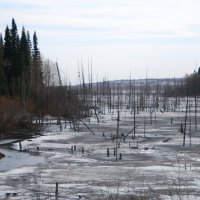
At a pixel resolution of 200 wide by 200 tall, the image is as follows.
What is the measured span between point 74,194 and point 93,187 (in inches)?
54.1

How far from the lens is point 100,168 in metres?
22.8

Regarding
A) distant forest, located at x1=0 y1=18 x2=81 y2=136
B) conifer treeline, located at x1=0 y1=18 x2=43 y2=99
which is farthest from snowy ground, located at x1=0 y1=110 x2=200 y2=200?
conifer treeline, located at x1=0 y1=18 x2=43 y2=99

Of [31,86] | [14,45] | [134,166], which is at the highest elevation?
[14,45]

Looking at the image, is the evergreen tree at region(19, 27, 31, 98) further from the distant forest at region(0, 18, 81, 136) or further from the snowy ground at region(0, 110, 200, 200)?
the snowy ground at region(0, 110, 200, 200)

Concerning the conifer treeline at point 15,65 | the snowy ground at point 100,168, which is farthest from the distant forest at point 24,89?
the snowy ground at point 100,168

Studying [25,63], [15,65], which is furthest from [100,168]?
[25,63]

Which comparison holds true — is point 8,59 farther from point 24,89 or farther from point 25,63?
point 24,89

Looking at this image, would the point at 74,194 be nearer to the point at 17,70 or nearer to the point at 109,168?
the point at 109,168

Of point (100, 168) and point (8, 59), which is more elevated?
point (8, 59)

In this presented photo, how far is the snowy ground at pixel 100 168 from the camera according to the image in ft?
56.0

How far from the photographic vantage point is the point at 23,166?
77.4 ft

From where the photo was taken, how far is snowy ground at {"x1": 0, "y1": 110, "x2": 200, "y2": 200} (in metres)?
17.1

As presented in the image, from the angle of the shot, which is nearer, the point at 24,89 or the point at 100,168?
the point at 100,168

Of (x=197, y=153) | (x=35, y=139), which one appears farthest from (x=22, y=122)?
(x=197, y=153)
